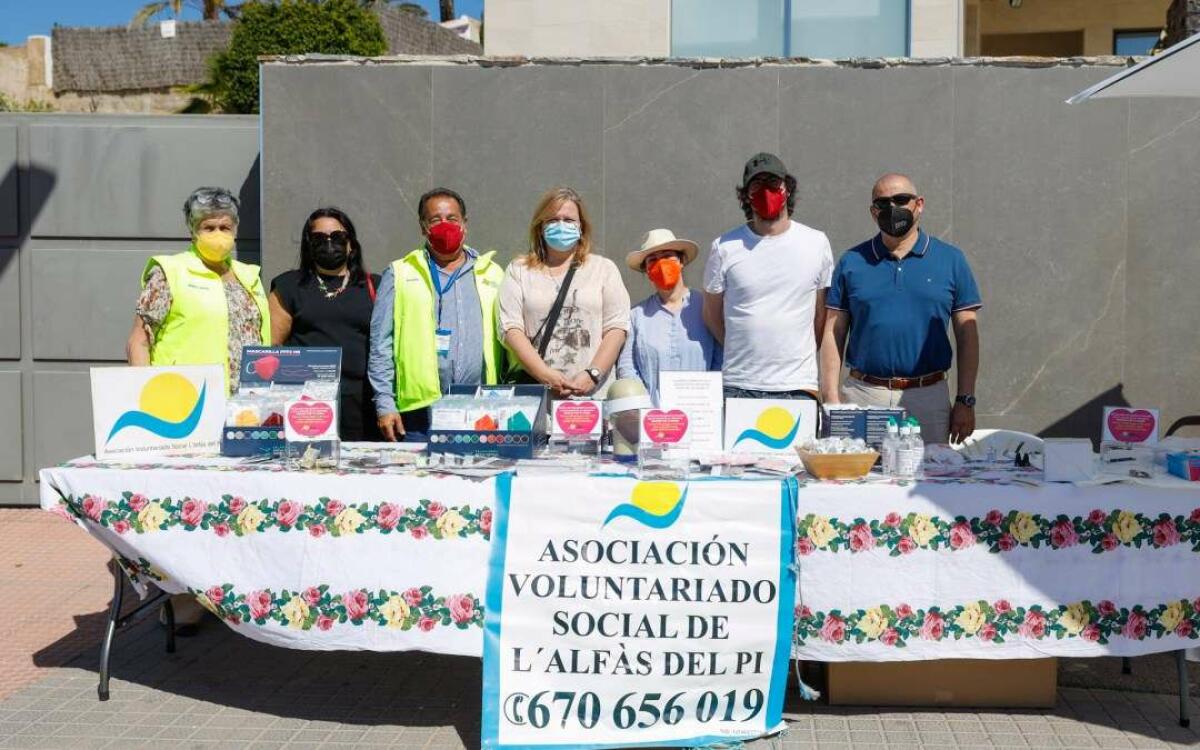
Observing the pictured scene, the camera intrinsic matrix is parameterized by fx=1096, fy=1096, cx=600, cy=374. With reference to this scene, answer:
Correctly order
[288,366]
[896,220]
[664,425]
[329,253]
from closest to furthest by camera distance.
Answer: [664,425] < [288,366] < [896,220] < [329,253]

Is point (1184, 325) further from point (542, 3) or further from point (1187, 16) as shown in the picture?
point (542, 3)

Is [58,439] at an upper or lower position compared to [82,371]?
lower

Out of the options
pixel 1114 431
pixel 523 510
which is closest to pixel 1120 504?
pixel 1114 431

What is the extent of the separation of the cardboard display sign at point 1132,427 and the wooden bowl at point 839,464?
0.99 m

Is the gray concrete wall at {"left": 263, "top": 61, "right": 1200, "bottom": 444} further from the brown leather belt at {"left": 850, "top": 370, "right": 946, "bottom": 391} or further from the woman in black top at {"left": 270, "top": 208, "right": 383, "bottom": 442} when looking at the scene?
the brown leather belt at {"left": 850, "top": 370, "right": 946, "bottom": 391}

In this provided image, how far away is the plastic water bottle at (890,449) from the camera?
3.78m

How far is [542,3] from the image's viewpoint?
937 cm

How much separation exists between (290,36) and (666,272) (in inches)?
511

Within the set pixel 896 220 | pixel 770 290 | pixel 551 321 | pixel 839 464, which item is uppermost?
pixel 896 220

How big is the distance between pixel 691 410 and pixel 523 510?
79 cm

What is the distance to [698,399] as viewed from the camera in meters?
4.07

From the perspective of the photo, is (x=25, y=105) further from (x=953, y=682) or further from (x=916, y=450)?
(x=953, y=682)

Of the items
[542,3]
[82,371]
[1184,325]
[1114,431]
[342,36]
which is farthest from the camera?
[342,36]

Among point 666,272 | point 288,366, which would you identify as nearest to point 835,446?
point 666,272
